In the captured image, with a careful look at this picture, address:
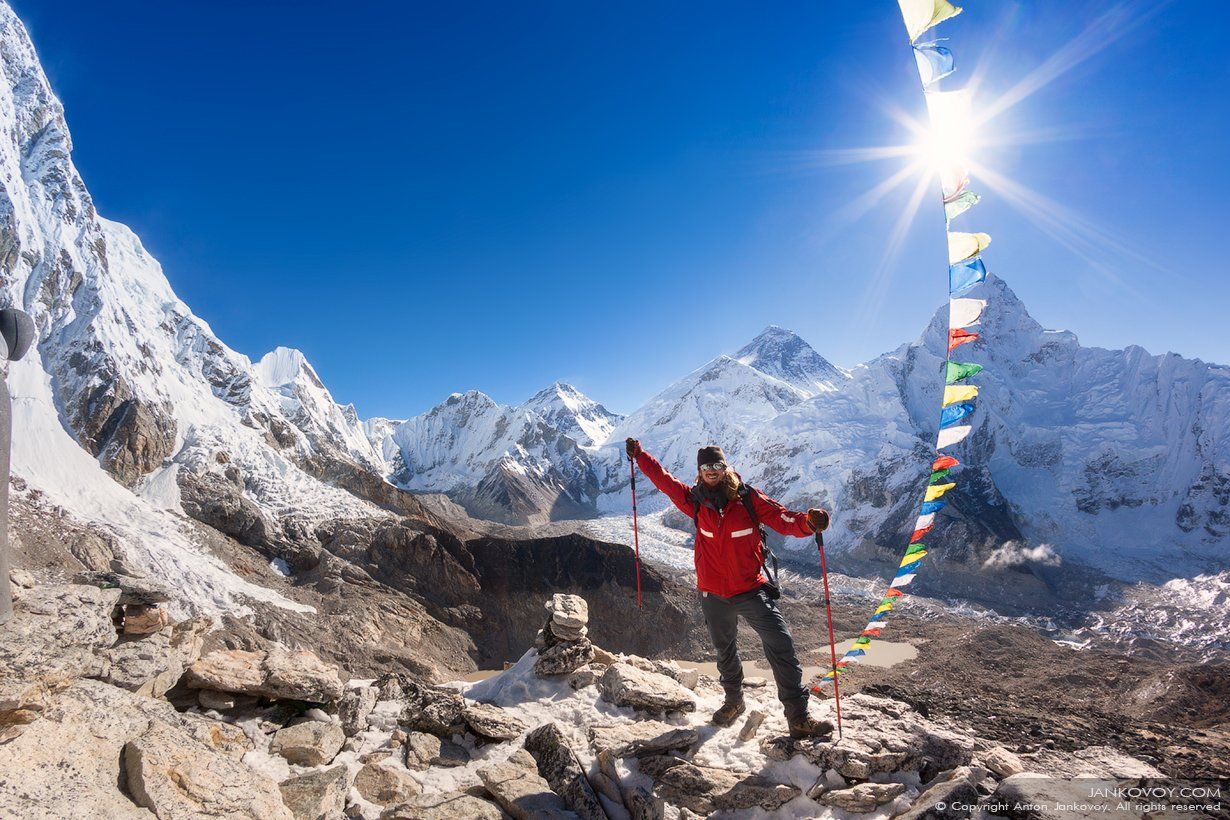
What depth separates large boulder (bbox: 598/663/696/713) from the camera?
20.8 ft

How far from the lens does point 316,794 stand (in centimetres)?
418

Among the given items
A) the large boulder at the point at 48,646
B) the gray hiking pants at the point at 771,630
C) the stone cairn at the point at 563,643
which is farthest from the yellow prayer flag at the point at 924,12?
the large boulder at the point at 48,646

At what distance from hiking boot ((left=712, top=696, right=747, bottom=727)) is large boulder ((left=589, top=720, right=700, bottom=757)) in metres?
0.39

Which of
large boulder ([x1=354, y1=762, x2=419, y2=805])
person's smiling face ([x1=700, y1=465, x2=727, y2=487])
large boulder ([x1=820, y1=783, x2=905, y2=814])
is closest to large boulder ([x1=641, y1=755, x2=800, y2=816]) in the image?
large boulder ([x1=820, y1=783, x2=905, y2=814])

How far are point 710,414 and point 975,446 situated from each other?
285 ft

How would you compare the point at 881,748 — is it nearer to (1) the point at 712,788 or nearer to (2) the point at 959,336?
(1) the point at 712,788

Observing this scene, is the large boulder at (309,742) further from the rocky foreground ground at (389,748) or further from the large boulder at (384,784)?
the large boulder at (384,784)

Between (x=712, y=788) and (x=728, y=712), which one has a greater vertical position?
(x=728, y=712)

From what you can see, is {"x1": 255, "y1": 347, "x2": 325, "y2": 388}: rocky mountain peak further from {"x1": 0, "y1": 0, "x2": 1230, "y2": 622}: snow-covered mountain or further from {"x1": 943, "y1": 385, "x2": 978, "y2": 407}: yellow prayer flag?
{"x1": 943, "y1": 385, "x2": 978, "y2": 407}: yellow prayer flag

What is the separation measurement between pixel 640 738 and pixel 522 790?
1.41 metres

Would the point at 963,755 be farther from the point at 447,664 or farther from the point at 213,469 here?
the point at 213,469

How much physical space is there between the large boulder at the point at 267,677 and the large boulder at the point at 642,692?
3.21 m

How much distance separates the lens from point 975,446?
12381 cm

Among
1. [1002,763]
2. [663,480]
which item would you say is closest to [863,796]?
[1002,763]
